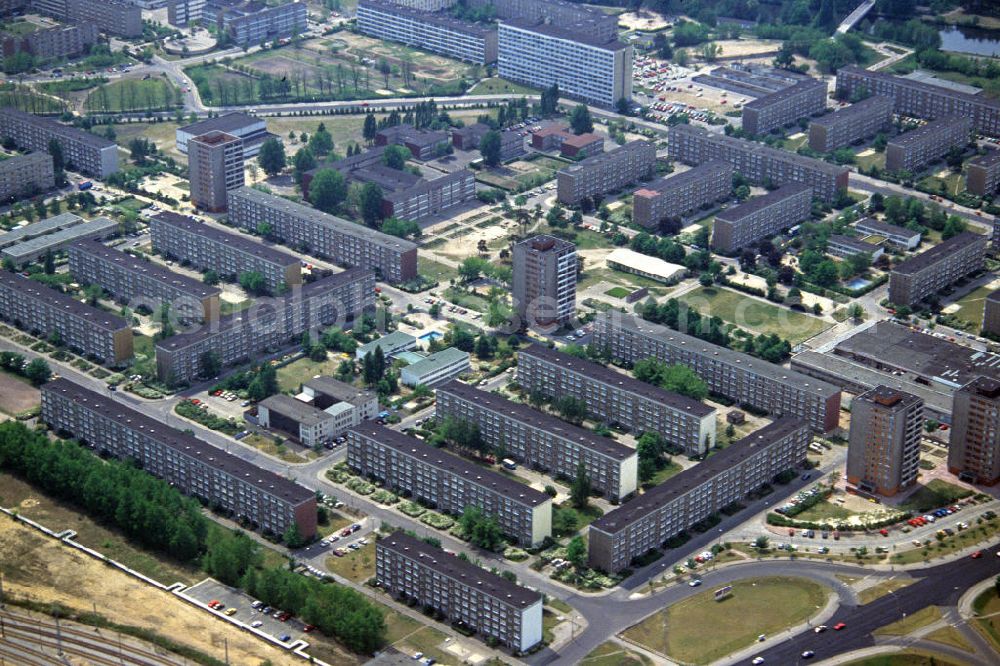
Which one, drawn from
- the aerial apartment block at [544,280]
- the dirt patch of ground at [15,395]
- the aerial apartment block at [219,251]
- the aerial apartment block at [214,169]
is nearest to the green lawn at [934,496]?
the aerial apartment block at [544,280]

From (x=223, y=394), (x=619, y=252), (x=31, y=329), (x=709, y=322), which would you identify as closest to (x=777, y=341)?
(x=709, y=322)

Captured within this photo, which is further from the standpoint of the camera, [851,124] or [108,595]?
[851,124]

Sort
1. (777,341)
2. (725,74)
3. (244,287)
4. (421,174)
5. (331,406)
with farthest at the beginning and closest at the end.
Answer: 1. (725,74)
2. (421,174)
3. (244,287)
4. (777,341)
5. (331,406)

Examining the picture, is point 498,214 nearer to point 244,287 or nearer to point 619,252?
point 619,252

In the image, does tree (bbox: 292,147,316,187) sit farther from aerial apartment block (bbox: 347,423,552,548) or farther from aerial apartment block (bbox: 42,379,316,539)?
aerial apartment block (bbox: 347,423,552,548)

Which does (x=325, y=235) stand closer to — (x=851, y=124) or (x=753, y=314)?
(x=753, y=314)

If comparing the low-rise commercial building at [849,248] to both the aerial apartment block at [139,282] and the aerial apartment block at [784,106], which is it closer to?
the aerial apartment block at [784,106]

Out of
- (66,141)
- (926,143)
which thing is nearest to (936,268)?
(926,143)
